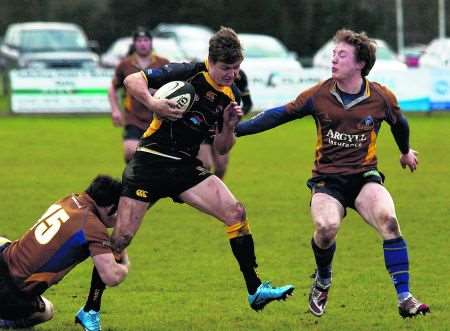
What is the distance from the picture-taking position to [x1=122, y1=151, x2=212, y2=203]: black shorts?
7.99 m

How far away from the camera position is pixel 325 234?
778 centimetres

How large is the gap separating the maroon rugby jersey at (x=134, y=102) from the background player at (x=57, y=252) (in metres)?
5.66

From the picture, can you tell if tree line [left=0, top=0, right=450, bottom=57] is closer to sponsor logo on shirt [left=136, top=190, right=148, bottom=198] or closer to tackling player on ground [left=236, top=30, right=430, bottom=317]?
tackling player on ground [left=236, top=30, right=430, bottom=317]

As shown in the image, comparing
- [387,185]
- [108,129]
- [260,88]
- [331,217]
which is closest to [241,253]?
[331,217]

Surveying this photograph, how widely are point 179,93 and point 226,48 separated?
43cm

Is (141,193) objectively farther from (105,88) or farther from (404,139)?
(105,88)

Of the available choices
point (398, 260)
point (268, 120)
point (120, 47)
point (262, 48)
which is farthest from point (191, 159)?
point (120, 47)

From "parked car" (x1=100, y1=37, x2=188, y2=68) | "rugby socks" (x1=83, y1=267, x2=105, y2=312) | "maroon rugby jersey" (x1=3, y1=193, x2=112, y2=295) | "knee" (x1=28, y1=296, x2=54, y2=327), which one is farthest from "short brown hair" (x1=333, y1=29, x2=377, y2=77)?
"parked car" (x1=100, y1=37, x2=188, y2=68)

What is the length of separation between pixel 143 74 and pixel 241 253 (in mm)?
1410

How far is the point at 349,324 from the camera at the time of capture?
25.7 ft

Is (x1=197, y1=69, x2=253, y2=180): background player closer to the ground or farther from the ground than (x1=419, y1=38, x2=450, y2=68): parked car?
farther from the ground

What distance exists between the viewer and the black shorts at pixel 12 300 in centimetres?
737

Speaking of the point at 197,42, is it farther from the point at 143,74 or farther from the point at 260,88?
the point at 143,74

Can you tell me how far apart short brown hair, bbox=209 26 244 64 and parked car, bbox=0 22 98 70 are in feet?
76.2
